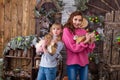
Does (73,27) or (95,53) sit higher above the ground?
(73,27)

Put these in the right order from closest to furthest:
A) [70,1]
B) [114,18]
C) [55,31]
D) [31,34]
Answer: [55,31] < [114,18] < [70,1] < [31,34]

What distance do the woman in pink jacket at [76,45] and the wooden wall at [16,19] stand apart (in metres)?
2.01

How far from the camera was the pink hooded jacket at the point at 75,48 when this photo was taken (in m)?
3.89

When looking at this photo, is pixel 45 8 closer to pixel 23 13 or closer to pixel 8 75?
pixel 23 13

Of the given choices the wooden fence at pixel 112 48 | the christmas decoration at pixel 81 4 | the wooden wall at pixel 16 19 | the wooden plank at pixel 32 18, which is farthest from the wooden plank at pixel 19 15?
the wooden fence at pixel 112 48

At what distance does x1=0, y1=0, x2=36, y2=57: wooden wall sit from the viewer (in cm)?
587

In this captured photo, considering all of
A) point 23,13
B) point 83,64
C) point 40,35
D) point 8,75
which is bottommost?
point 8,75

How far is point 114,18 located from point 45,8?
57.7 inches

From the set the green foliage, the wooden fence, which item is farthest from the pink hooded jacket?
the green foliage

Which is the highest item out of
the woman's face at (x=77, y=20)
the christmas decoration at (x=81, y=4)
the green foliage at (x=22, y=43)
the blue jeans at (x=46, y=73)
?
the christmas decoration at (x=81, y=4)

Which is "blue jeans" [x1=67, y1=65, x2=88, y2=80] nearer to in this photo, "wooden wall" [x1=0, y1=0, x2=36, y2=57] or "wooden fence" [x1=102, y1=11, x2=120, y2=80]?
"wooden fence" [x1=102, y1=11, x2=120, y2=80]

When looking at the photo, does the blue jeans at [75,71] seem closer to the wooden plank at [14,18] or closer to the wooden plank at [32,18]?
the wooden plank at [32,18]

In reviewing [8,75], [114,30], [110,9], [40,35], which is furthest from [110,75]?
[8,75]

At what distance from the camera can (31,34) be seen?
19.4 feet
